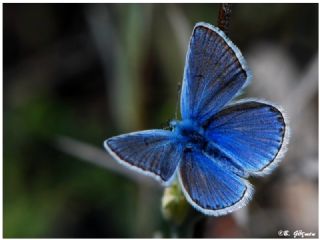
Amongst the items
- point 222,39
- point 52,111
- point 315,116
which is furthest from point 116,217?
point 222,39

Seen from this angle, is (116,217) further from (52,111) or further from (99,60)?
(99,60)

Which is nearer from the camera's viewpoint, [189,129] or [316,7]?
[189,129]

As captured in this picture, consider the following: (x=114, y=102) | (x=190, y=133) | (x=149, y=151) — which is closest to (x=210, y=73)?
(x=190, y=133)

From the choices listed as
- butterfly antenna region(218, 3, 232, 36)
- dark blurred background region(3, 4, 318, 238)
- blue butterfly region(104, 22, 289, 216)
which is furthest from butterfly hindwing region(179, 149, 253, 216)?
dark blurred background region(3, 4, 318, 238)

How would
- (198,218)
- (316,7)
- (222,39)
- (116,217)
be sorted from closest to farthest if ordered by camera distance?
1. (222,39)
2. (198,218)
3. (116,217)
4. (316,7)

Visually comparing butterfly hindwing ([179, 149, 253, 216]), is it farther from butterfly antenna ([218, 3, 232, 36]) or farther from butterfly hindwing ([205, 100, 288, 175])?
butterfly antenna ([218, 3, 232, 36])

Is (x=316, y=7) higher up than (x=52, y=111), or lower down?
higher up

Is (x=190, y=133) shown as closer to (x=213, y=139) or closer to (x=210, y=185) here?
(x=213, y=139)

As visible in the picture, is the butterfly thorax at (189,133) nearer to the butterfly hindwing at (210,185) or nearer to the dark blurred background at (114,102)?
the butterfly hindwing at (210,185)
